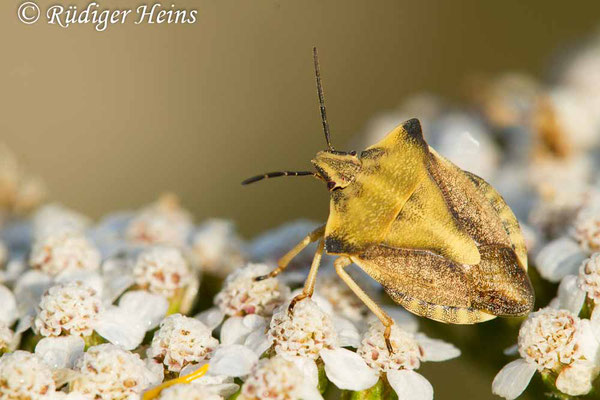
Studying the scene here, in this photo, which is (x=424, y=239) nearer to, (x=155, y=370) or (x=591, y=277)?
(x=591, y=277)

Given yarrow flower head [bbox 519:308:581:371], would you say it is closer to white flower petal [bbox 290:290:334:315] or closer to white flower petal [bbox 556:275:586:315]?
white flower petal [bbox 556:275:586:315]

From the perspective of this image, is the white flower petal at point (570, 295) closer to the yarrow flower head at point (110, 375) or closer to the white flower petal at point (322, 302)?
the white flower petal at point (322, 302)

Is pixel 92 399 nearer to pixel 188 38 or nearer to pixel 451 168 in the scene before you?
pixel 451 168

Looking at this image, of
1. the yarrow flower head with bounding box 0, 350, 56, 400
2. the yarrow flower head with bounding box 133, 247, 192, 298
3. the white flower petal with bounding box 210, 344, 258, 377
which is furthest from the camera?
the yarrow flower head with bounding box 133, 247, 192, 298

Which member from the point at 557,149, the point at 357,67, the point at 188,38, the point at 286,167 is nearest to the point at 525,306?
the point at 557,149

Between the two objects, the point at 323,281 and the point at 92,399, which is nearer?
the point at 92,399

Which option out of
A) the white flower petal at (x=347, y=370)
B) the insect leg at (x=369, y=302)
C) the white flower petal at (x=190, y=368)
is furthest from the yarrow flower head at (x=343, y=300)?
the white flower petal at (x=190, y=368)

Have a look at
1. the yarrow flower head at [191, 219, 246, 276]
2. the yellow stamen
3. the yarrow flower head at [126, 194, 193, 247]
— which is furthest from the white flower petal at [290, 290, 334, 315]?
the yarrow flower head at [126, 194, 193, 247]
